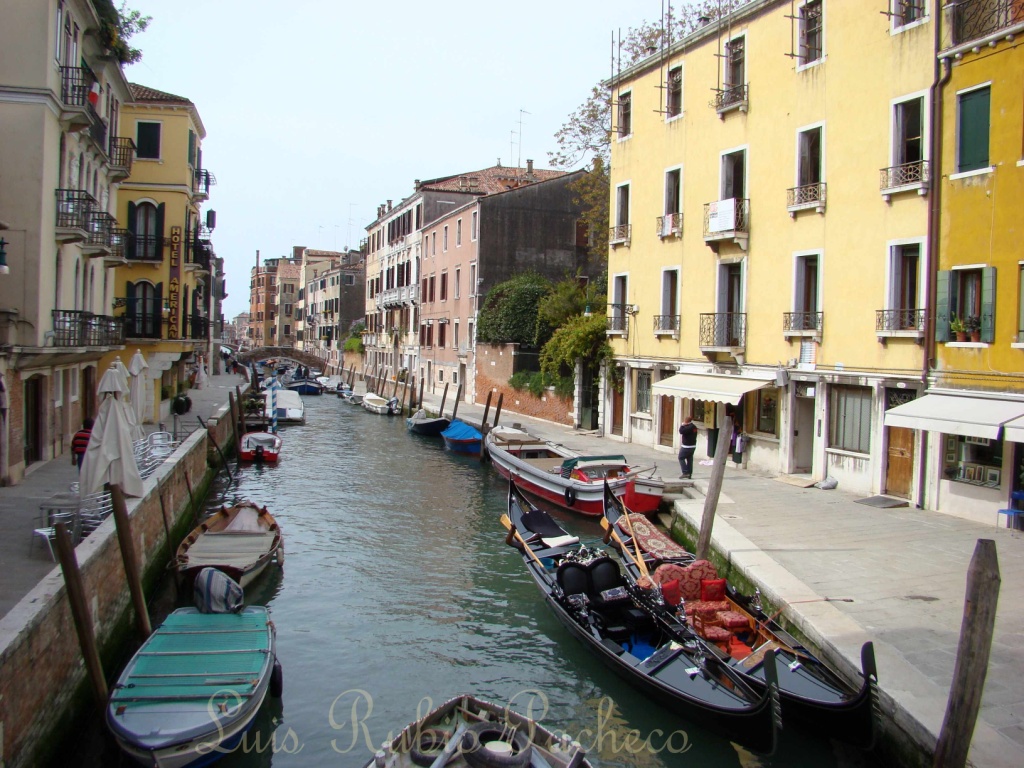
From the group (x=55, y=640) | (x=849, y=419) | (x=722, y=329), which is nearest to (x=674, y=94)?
(x=722, y=329)

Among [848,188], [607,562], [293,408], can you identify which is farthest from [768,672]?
[293,408]

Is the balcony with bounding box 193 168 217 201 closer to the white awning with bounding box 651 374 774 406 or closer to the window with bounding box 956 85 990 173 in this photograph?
the white awning with bounding box 651 374 774 406

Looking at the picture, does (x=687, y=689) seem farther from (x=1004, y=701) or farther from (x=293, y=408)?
(x=293, y=408)

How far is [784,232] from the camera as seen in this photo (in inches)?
641

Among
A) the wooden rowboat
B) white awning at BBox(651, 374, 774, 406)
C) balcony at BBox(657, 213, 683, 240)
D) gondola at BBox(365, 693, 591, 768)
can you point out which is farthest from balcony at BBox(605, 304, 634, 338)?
gondola at BBox(365, 693, 591, 768)

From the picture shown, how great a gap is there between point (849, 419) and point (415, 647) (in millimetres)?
9086

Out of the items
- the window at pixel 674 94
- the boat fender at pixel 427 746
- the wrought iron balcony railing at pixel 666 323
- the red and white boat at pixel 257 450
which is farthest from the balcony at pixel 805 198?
the red and white boat at pixel 257 450

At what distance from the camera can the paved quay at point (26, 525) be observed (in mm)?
8070

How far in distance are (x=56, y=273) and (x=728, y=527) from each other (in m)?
12.2

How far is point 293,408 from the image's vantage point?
33.6 m

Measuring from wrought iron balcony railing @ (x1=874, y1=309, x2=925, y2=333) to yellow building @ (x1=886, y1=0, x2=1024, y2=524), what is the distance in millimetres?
406

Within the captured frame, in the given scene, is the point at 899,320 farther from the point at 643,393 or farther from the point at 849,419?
the point at 643,393

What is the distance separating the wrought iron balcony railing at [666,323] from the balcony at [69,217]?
12329 mm

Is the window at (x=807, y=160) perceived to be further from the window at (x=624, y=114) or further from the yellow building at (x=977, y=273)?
the window at (x=624, y=114)
